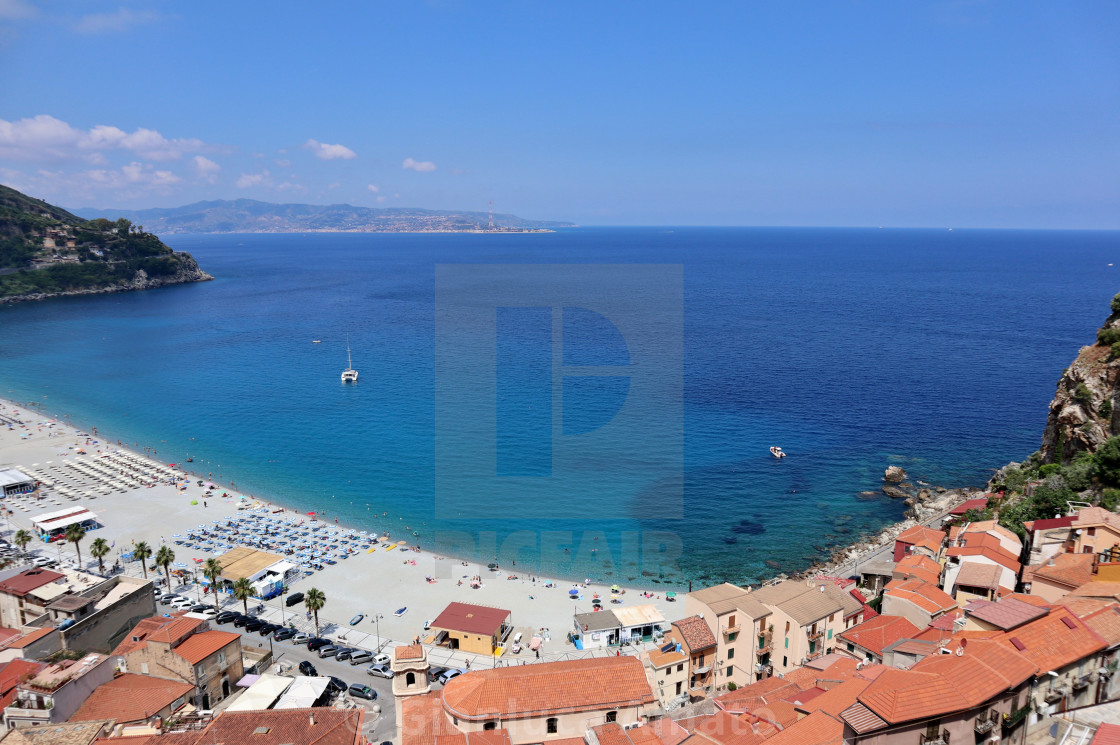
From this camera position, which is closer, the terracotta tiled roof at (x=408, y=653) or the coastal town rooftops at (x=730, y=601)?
the terracotta tiled roof at (x=408, y=653)

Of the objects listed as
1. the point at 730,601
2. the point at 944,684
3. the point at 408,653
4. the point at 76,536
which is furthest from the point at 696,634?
the point at 76,536

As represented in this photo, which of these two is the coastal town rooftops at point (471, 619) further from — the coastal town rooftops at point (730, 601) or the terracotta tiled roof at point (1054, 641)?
the terracotta tiled roof at point (1054, 641)

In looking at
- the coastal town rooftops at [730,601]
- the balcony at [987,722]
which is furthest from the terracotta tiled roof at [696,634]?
the balcony at [987,722]

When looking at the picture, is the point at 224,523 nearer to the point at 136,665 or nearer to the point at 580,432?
the point at 136,665

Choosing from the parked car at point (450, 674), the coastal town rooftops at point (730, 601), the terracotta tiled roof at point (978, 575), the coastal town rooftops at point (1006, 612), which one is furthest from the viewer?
the parked car at point (450, 674)

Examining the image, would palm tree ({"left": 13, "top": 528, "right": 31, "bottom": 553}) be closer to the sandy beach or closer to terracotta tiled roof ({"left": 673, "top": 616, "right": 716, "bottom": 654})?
the sandy beach

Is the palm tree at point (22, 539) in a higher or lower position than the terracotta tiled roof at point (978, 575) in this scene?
lower

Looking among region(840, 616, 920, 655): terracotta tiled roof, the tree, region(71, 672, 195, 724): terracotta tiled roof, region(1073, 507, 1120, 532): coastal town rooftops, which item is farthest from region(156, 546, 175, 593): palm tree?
region(1073, 507, 1120, 532): coastal town rooftops
